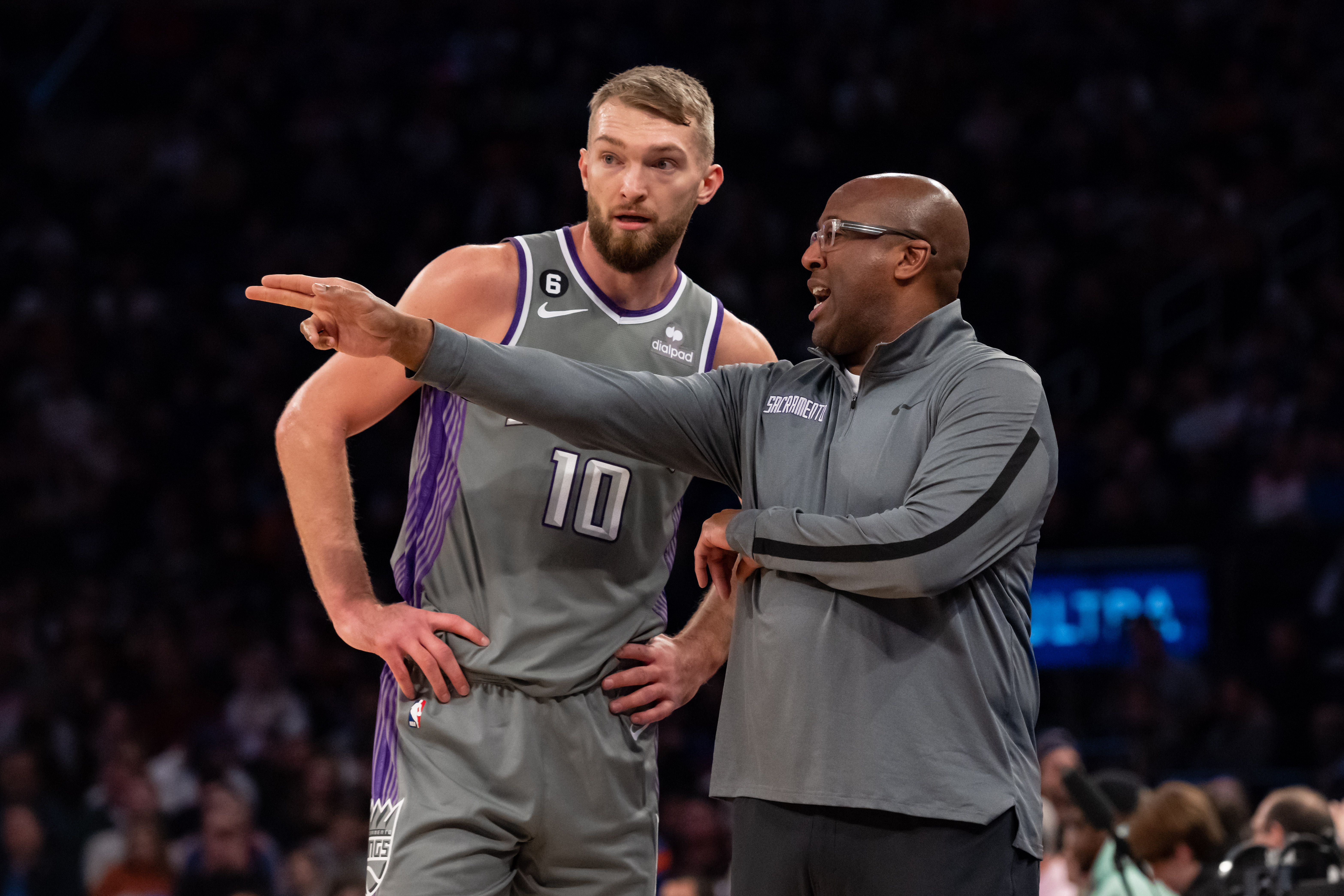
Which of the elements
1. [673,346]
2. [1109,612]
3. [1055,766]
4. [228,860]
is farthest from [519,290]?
[1109,612]

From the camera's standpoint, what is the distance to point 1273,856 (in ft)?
17.1

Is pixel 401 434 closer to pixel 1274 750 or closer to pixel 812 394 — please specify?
pixel 1274 750

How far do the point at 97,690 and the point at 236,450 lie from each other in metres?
2.52

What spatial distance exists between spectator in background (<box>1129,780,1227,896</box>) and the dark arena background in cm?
120

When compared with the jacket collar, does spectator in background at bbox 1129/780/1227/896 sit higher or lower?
lower

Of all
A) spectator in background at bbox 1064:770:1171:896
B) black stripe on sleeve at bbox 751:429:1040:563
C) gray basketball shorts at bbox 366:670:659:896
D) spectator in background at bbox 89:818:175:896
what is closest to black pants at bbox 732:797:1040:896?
black stripe on sleeve at bbox 751:429:1040:563

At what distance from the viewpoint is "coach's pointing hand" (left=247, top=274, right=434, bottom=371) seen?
2.98m

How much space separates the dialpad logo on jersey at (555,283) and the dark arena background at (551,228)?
4.89 m

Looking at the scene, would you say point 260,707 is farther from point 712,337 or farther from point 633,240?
point 633,240

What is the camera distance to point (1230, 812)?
6809mm

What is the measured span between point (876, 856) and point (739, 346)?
151 cm

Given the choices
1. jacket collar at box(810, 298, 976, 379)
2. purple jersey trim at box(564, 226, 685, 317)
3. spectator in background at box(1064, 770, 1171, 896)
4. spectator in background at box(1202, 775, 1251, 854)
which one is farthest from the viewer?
spectator in background at box(1202, 775, 1251, 854)

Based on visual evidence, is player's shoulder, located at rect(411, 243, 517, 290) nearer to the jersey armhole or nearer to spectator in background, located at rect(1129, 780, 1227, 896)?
the jersey armhole

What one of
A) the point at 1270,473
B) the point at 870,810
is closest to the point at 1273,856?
the point at 870,810
